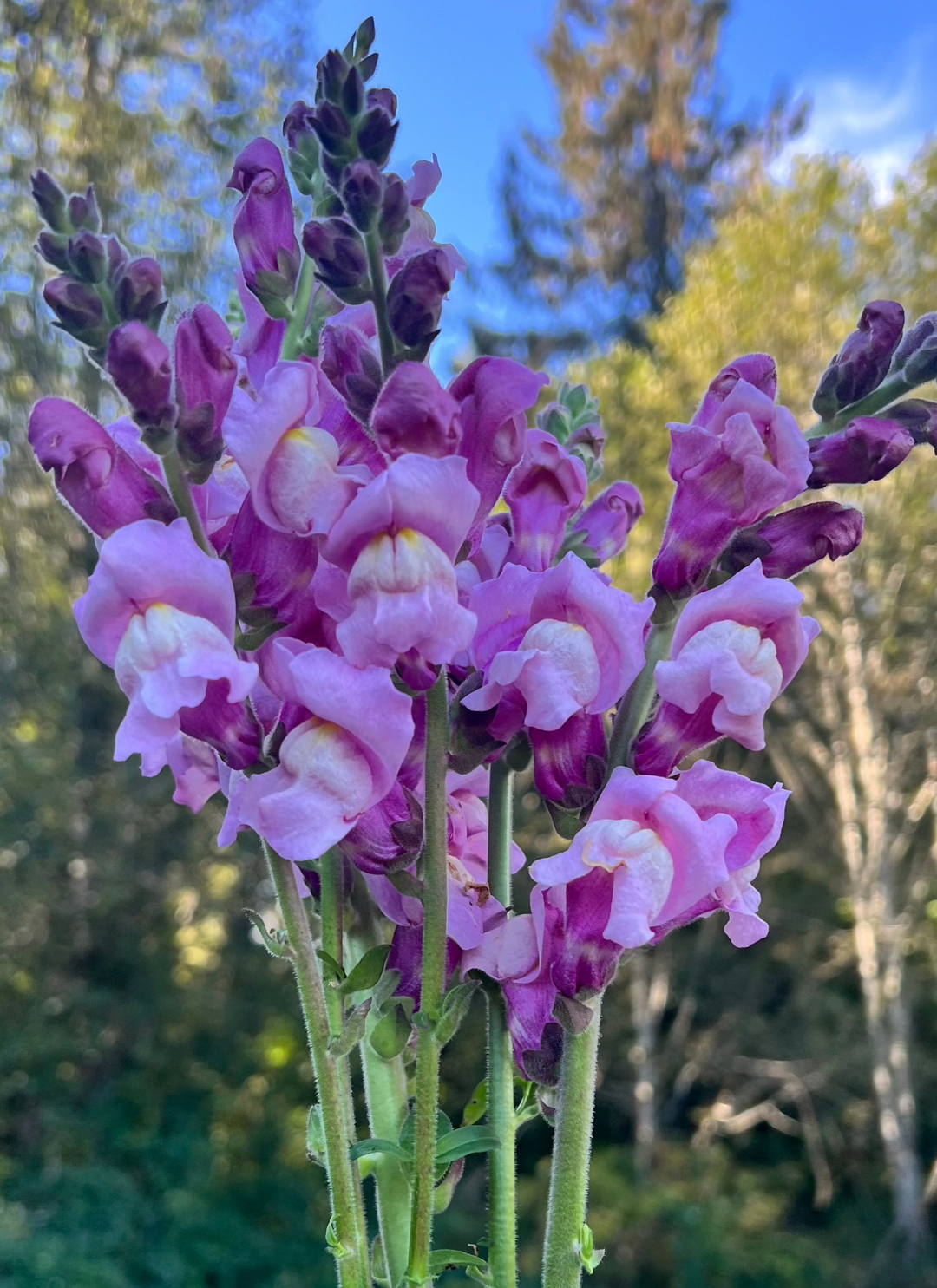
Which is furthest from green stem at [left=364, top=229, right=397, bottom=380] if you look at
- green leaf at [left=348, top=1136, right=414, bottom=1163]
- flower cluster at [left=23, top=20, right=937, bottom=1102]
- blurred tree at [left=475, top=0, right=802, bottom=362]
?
blurred tree at [left=475, top=0, right=802, bottom=362]

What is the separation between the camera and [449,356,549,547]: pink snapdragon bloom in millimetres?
444

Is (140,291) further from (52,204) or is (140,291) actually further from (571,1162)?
(571,1162)

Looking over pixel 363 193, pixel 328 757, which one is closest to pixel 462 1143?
pixel 328 757

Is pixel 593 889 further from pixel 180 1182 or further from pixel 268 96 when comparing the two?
pixel 268 96

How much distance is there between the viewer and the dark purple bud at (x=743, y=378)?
482 millimetres

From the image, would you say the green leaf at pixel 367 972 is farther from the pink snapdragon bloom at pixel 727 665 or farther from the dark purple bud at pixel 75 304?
the dark purple bud at pixel 75 304

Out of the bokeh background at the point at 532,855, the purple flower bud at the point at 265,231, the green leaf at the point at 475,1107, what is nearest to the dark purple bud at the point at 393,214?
the purple flower bud at the point at 265,231

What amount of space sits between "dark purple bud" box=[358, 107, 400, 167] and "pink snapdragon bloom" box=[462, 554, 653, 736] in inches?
7.6

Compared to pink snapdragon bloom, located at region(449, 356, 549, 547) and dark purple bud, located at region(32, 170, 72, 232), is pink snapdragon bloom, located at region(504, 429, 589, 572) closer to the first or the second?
pink snapdragon bloom, located at region(449, 356, 549, 547)

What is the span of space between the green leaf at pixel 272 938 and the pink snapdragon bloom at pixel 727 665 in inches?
7.3

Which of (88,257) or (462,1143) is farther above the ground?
(88,257)

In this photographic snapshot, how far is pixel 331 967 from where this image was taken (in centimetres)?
45

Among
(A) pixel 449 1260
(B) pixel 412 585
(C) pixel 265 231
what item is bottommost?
(A) pixel 449 1260

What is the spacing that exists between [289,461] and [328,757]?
0.12 metres
